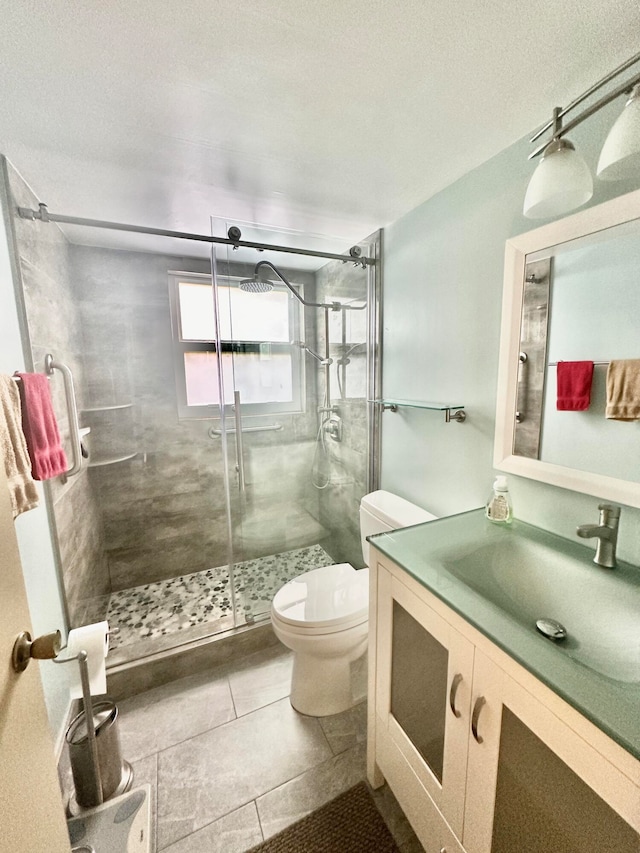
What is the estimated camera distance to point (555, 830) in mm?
622

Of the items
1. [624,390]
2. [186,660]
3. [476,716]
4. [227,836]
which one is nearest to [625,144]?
[624,390]

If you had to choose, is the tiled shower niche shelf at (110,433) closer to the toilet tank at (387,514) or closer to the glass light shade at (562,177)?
the toilet tank at (387,514)

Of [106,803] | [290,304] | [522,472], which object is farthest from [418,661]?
[290,304]

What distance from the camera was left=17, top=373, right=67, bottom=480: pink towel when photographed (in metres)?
1.13

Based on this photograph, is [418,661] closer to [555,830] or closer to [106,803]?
[555,830]

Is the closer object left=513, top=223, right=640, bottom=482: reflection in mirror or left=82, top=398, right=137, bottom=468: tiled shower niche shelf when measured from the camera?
left=513, top=223, right=640, bottom=482: reflection in mirror

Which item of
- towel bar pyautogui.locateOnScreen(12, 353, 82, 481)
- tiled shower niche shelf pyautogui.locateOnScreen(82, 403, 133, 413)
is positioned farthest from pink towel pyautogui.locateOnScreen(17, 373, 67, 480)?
tiled shower niche shelf pyautogui.locateOnScreen(82, 403, 133, 413)

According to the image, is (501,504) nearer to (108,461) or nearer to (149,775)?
(149,775)

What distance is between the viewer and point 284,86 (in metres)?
0.95

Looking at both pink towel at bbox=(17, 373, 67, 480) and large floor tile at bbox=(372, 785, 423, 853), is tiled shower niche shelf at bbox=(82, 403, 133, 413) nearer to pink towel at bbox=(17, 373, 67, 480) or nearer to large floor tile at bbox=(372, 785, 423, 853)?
pink towel at bbox=(17, 373, 67, 480)

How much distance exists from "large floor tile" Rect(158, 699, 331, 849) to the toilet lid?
47 cm

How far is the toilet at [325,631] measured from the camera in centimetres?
139

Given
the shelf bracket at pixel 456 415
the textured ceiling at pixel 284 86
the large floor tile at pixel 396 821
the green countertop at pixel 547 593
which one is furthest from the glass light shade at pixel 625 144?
the large floor tile at pixel 396 821

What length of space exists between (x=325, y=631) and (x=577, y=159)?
1.76 m
